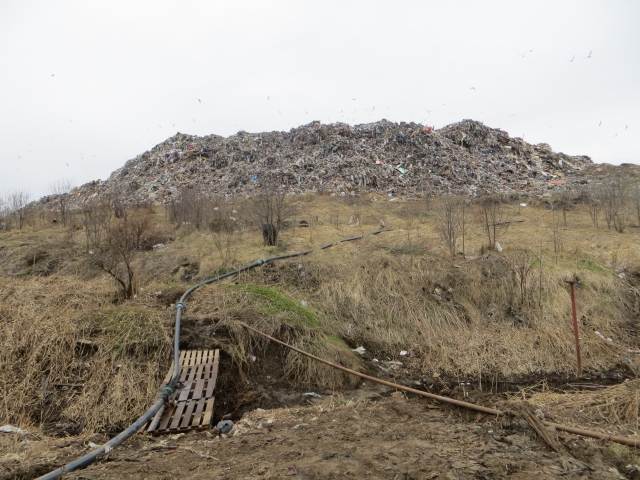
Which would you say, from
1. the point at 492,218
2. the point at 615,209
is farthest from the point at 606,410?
the point at 615,209

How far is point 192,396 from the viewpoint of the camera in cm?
416

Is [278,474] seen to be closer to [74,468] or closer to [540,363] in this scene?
[74,468]

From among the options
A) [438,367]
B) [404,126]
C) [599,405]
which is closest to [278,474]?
[599,405]

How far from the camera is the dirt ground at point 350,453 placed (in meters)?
2.43

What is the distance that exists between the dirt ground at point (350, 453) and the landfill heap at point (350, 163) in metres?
12.9

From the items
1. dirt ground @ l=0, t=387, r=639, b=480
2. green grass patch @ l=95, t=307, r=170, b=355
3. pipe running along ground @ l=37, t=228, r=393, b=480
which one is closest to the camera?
dirt ground @ l=0, t=387, r=639, b=480

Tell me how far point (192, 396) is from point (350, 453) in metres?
2.04

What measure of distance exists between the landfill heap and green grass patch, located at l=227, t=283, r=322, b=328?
968cm

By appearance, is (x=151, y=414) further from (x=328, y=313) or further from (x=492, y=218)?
(x=492, y=218)

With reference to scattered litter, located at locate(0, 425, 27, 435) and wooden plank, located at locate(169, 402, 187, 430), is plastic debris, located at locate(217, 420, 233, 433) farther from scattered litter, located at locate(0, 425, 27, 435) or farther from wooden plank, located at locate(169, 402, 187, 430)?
scattered litter, located at locate(0, 425, 27, 435)

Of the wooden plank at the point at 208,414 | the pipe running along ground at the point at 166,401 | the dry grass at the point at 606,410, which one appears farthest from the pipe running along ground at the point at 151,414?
the dry grass at the point at 606,410

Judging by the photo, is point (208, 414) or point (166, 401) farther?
point (166, 401)

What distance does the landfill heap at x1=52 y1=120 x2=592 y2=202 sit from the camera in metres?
17.5

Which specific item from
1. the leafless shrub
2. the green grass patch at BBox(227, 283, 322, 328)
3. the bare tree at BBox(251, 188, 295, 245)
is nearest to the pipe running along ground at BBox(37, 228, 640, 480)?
the green grass patch at BBox(227, 283, 322, 328)
